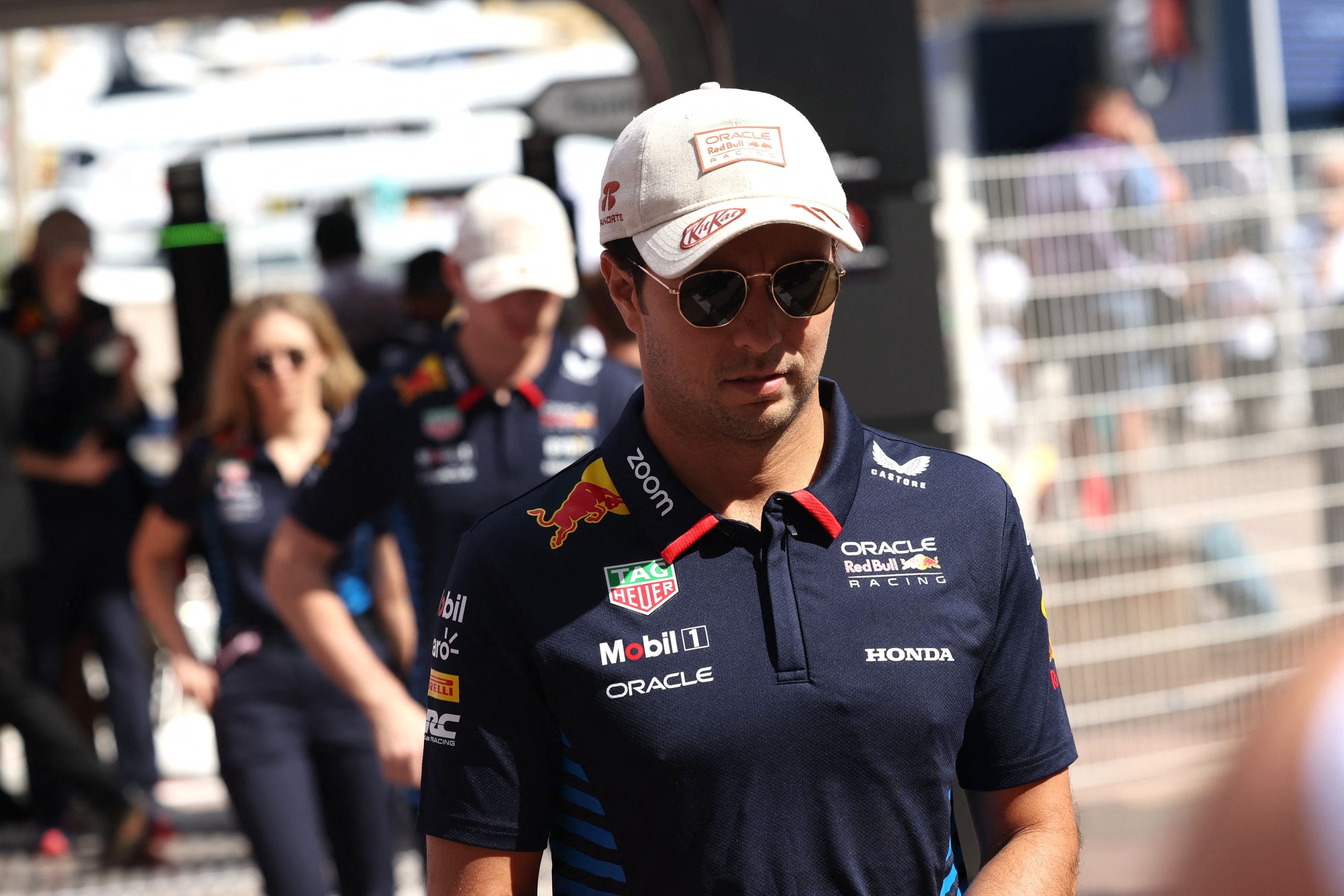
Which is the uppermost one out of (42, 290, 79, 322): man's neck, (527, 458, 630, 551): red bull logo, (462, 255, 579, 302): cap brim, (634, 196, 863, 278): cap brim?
(42, 290, 79, 322): man's neck

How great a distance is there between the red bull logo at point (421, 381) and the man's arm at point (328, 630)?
411 mm

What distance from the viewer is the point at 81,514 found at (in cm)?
716

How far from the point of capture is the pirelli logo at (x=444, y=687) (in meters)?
2.00

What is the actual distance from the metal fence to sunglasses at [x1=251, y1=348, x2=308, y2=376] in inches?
108

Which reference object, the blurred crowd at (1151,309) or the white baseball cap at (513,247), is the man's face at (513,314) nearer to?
the white baseball cap at (513,247)

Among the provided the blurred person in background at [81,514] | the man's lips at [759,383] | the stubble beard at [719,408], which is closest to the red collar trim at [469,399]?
the stubble beard at [719,408]

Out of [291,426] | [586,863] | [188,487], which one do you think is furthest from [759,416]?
[188,487]

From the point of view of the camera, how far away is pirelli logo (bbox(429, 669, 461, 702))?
2004 millimetres

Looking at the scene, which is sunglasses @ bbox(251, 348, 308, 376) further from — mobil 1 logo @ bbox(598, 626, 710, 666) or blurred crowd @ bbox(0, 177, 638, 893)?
mobil 1 logo @ bbox(598, 626, 710, 666)

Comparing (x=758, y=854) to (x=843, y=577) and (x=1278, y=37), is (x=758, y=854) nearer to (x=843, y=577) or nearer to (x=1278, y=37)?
(x=843, y=577)

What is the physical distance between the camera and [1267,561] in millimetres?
7074

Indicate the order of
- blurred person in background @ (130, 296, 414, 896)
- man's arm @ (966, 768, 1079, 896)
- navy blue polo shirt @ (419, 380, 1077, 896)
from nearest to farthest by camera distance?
navy blue polo shirt @ (419, 380, 1077, 896) < man's arm @ (966, 768, 1079, 896) < blurred person in background @ (130, 296, 414, 896)

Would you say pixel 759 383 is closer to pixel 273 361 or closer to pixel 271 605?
pixel 271 605

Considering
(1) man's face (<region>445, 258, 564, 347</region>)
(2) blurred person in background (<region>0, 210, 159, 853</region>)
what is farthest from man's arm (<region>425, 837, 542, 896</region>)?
(2) blurred person in background (<region>0, 210, 159, 853</region>)
